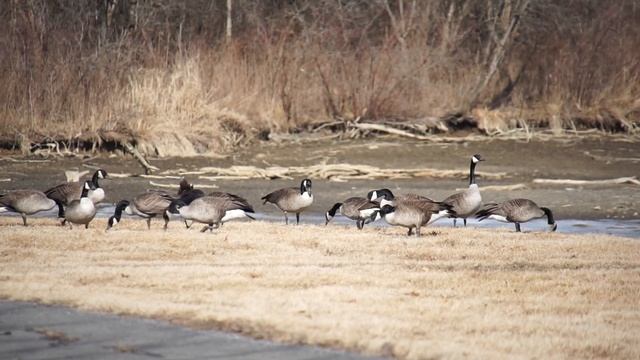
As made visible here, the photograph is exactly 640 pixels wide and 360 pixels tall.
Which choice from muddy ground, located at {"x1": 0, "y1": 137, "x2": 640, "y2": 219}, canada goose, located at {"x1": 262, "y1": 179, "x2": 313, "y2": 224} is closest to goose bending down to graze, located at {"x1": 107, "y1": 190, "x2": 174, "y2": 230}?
canada goose, located at {"x1": 262, "y1": 179, "x2": 313, "y2": 224}

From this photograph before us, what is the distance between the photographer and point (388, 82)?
29.8 m

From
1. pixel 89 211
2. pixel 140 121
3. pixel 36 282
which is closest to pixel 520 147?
pixel 140 121

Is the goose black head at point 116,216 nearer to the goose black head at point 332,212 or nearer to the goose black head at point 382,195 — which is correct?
the goose black head at point 332,212

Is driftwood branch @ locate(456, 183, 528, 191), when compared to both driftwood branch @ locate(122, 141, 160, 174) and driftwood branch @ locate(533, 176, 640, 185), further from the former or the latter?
driftwood branch @ locate(122, 141, 160, 174)

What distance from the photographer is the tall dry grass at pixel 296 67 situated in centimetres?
2552

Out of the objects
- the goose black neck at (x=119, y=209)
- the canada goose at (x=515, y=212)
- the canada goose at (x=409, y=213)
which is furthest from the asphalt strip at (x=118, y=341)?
the canada goose at (x=515, y=212)

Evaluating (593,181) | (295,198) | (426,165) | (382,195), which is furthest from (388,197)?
(426,165)

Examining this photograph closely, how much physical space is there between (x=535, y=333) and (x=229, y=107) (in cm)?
1879

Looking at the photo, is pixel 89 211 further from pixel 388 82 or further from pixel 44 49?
pixel 388 82

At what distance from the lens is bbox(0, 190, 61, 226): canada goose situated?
16.5 metres

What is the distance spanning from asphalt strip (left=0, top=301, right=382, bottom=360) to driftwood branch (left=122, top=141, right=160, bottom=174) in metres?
13.4

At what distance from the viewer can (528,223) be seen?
1933 centimetres

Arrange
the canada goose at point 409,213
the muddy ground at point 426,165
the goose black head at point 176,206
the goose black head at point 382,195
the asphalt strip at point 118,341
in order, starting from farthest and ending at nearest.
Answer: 1. the muddy ground at point 426,165
2. the goose black head at point 382,195
3. the goose black head at point 176,206
4. the canada goose at point 409,213
5. the asphalt strip at point 118,341

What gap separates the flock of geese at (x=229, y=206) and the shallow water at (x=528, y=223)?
42 cm
